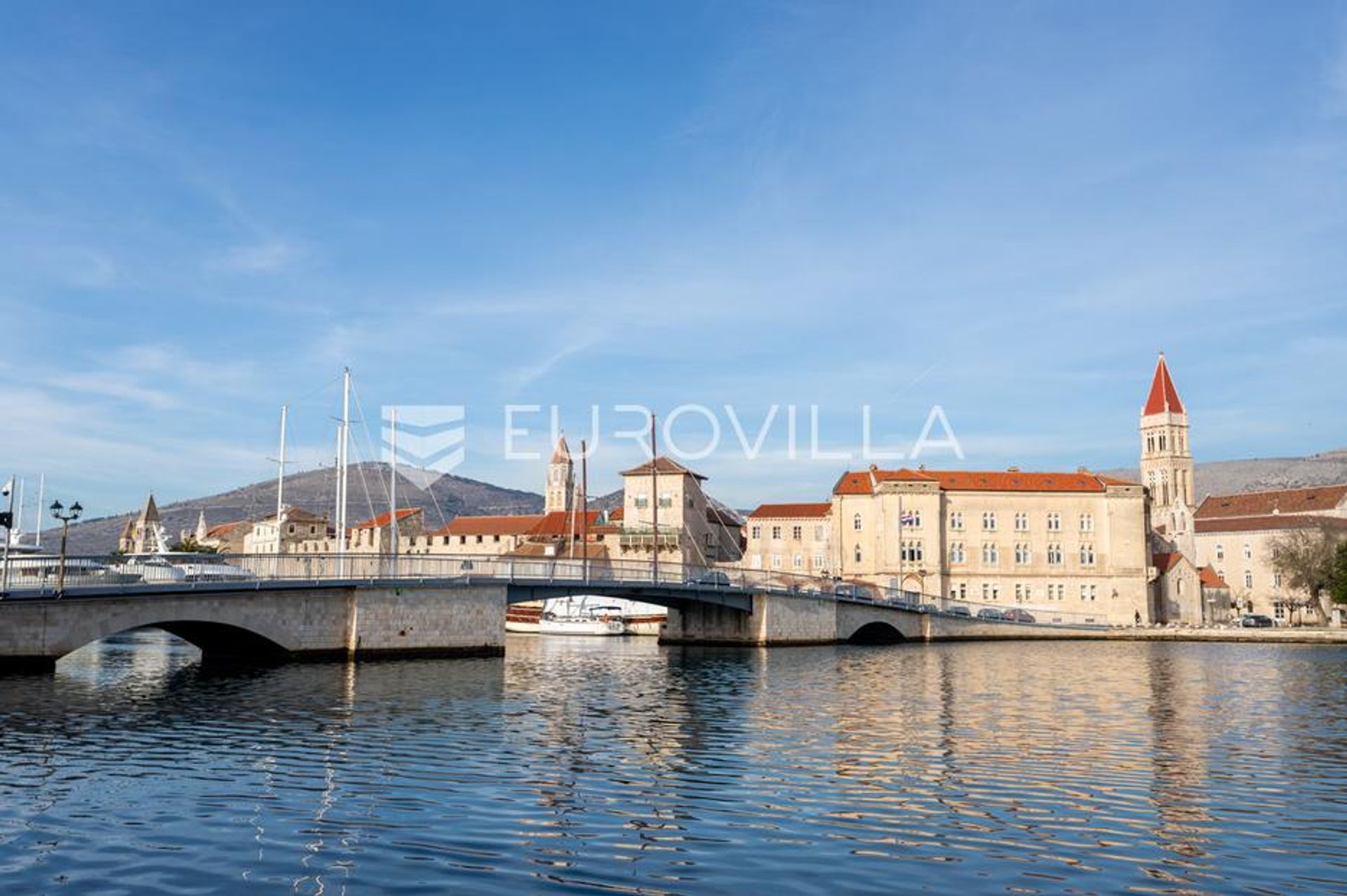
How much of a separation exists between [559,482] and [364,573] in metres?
135

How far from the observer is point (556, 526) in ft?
465

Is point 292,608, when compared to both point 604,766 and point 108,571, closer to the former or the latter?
point 108,571

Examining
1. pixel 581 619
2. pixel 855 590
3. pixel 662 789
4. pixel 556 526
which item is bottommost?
pixel 662 789

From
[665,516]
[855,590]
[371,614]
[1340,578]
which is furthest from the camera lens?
[665,516]

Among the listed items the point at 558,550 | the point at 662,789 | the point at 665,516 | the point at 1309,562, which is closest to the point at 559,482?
the point at 558,550

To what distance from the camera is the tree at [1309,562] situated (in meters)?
103

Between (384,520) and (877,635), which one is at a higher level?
(384,520)

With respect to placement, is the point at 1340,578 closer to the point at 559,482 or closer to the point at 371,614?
the point at 371,614

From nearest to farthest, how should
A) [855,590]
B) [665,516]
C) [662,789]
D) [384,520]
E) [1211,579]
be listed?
[662,789] → [855,590] → [665,516] → [1211,579] → [384,520]

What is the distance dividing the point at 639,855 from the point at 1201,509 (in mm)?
152462

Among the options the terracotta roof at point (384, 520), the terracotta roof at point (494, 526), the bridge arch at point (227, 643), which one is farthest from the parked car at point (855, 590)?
the terracotta roof at point (384, 520)

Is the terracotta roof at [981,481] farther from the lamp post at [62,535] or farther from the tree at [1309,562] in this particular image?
the lamp post at [62,535]

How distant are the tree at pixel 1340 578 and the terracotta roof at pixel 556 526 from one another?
78.3 meters

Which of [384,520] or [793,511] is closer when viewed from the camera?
[793,511]
